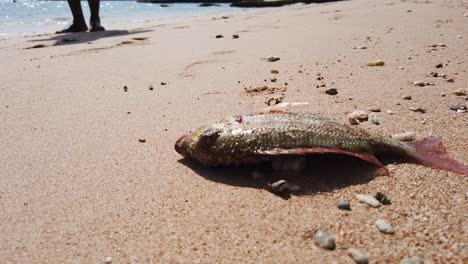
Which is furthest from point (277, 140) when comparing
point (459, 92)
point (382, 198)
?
point (459, 92)

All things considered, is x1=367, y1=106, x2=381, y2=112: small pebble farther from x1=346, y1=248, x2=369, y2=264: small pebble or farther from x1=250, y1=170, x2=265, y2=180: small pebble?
x1=346, y1=248, x2=369, y2=264: small pebble

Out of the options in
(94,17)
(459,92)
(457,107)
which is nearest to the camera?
(457,107)

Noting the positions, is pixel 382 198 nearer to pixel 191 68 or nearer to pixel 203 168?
pixel 203 168

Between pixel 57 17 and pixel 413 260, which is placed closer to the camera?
pixel 413 260

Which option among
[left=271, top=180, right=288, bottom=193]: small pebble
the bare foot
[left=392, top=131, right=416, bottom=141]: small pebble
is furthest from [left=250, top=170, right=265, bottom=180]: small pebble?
the bare foot

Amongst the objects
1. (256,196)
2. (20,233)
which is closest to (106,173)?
(20,233)

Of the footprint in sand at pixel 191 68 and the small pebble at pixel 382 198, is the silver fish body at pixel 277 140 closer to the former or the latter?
the small pebble at pixel 382 198

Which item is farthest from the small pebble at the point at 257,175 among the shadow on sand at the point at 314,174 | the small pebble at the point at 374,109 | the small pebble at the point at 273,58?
the small pebble at the point at 273,58
